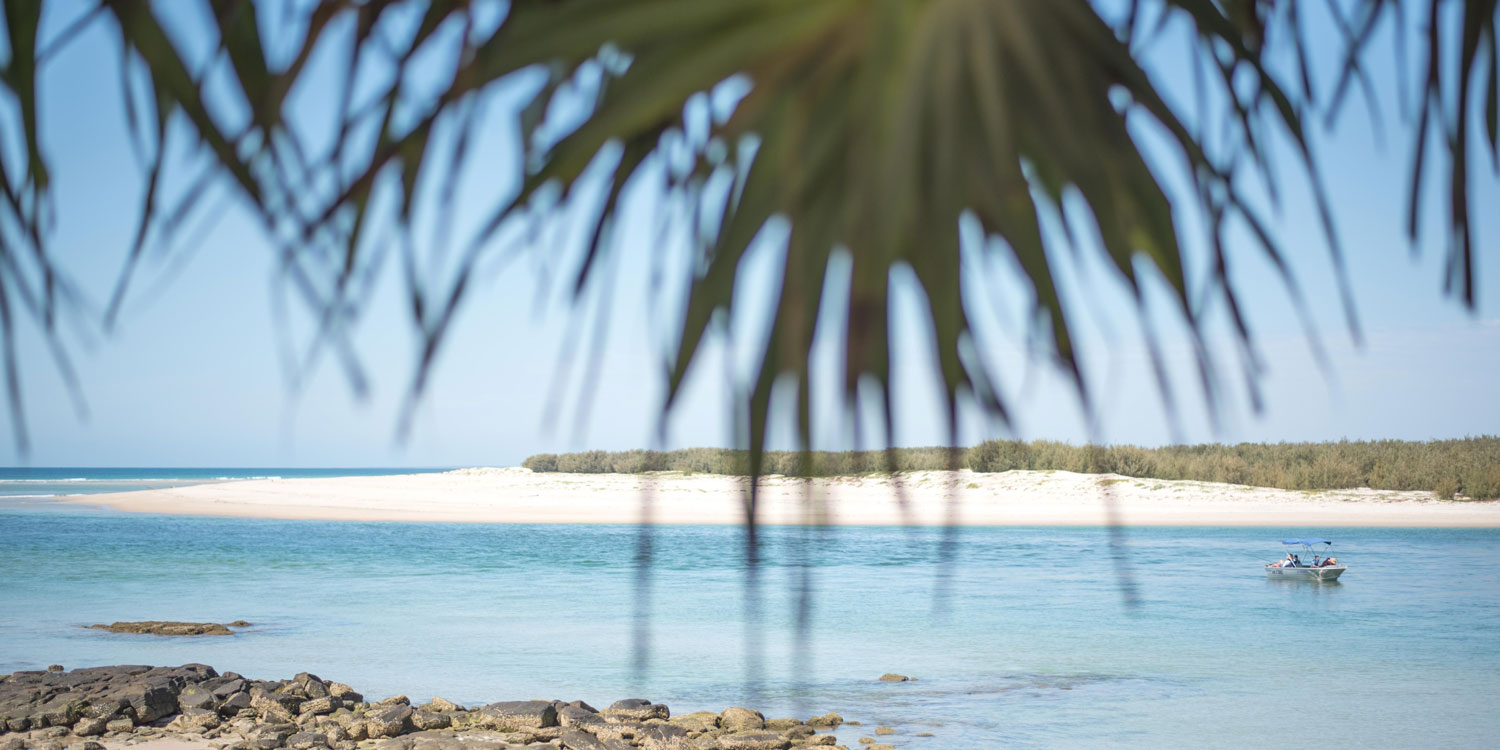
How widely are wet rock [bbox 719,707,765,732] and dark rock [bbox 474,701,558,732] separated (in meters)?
1.16

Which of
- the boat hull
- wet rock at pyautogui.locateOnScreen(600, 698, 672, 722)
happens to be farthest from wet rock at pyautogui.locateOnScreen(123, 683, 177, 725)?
the boat hull

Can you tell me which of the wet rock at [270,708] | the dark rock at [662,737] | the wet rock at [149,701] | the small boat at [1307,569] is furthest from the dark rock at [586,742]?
the small boat at [1307,569]

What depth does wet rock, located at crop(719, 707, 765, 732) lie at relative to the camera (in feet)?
24.0

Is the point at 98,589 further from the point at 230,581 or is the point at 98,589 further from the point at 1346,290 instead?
the point at 1346,290

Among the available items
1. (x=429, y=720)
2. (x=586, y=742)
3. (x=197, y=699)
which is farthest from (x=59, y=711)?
(x=586, y=742)

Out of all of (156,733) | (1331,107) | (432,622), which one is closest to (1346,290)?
(1331,107)

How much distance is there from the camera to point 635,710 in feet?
24.6

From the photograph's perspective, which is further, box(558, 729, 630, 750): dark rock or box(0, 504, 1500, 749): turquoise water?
box(0, 504, 1500, 749): turquoise water

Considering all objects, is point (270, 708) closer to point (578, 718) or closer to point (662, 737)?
point (578, 718)

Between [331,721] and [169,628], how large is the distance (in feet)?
19.3

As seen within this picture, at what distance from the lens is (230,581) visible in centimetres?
1639

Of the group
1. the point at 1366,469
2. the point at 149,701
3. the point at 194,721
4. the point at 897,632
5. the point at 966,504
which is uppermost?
the point at 1366,469

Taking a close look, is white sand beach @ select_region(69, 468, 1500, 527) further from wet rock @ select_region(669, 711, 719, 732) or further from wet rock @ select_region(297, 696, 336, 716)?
wet rock @ select_region(297, 696, 336, 716)

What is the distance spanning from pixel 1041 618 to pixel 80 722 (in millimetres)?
9955
